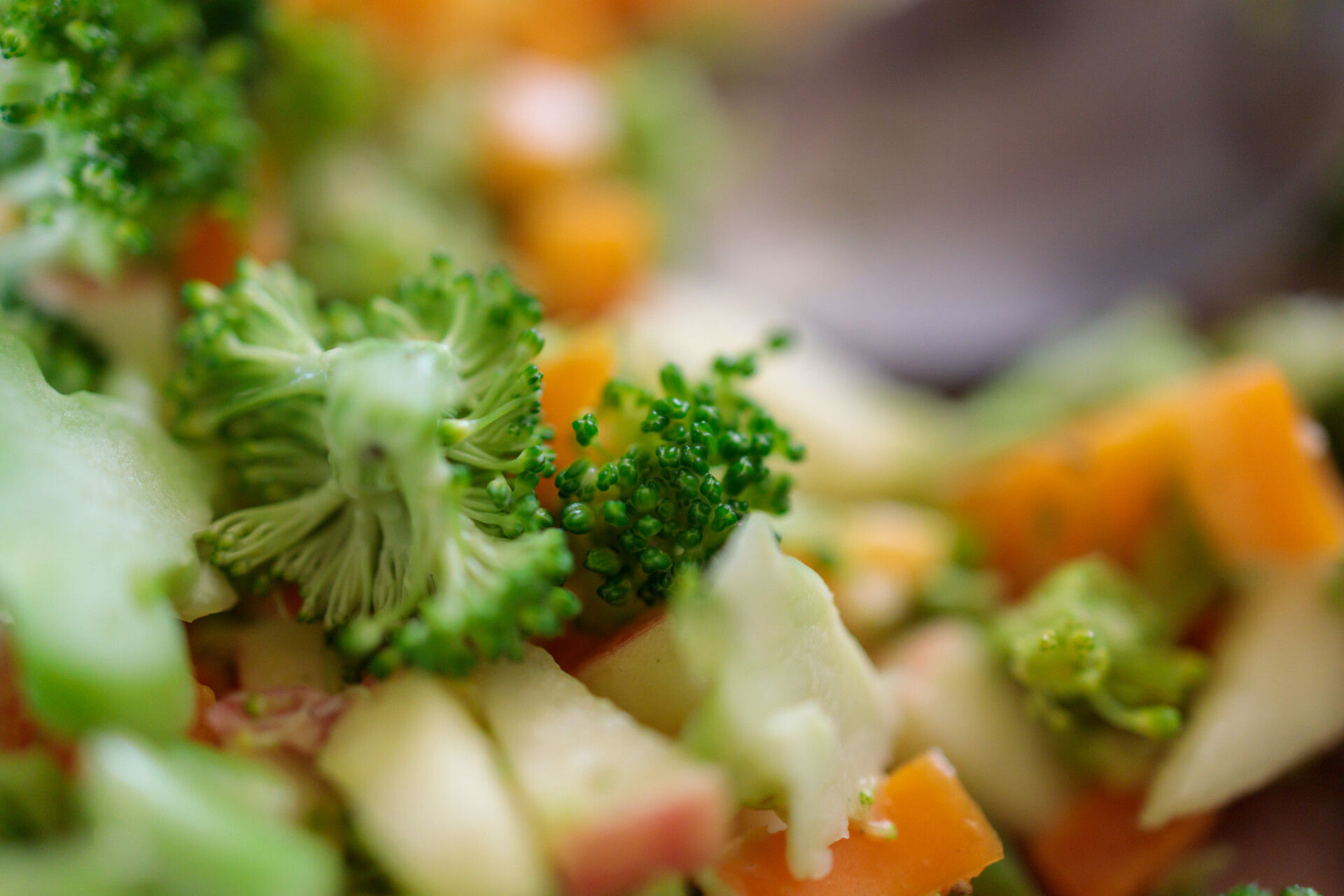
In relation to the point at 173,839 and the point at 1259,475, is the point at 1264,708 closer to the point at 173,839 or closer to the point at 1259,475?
the point at 1259,475

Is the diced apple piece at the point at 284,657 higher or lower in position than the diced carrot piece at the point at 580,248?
lower

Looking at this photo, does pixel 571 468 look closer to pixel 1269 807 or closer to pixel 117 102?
pixel 117 102

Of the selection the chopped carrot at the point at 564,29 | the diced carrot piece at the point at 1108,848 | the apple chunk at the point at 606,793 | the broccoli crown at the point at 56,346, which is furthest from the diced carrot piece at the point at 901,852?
the chopped carrot at the point at 564,29

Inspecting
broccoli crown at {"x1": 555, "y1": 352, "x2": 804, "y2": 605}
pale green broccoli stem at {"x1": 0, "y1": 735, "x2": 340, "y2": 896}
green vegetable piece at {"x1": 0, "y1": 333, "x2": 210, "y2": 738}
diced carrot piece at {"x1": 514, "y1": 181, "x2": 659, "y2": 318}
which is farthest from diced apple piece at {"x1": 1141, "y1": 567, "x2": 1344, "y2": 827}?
diced carrot piece at {"x1": 514, "y1": 181, "x2": 659, "y2": 318}

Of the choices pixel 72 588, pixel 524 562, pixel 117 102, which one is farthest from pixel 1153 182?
pixel 72 588

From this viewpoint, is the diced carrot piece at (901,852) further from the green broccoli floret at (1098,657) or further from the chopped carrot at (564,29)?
the chopped carrot at (564,29)
